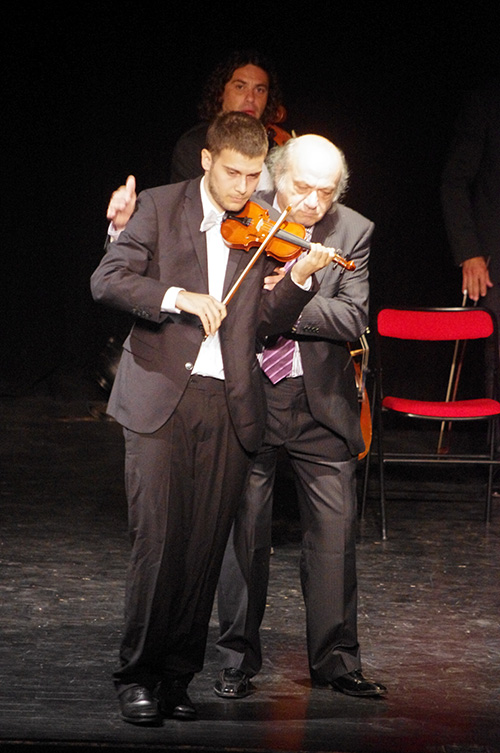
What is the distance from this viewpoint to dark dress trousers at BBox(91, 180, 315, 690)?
2.44 m

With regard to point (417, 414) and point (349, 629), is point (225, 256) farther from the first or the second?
point (417, 414)

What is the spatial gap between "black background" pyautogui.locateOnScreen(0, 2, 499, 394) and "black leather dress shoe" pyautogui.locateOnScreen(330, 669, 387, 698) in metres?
3.61

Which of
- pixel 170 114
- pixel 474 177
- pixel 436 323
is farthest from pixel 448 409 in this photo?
pixel 170 114

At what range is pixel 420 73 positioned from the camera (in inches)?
Result: 226

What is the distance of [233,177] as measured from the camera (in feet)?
7.82

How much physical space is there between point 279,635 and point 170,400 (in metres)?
0.95

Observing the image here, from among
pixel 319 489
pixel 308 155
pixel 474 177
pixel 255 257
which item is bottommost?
pixel 319 489

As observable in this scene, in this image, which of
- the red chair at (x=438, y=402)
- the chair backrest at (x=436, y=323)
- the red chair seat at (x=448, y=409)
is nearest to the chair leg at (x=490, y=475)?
the red chair at (x=438, y=402)

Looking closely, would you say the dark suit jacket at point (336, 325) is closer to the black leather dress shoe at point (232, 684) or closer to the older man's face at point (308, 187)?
the older man's face at point (308, 187)

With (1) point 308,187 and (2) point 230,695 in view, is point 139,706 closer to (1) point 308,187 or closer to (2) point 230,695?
(2) point 230,695

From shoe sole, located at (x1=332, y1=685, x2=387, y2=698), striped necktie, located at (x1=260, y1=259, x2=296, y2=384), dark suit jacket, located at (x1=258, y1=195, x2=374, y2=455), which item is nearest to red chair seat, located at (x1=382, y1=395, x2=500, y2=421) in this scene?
dark suit jacket, located at (x1=258, y1=195, x2=374, y2=455)

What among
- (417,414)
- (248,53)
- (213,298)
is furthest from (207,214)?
(417,414)

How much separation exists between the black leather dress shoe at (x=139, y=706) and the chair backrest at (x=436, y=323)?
7.39ft

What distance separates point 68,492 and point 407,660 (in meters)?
2.04
